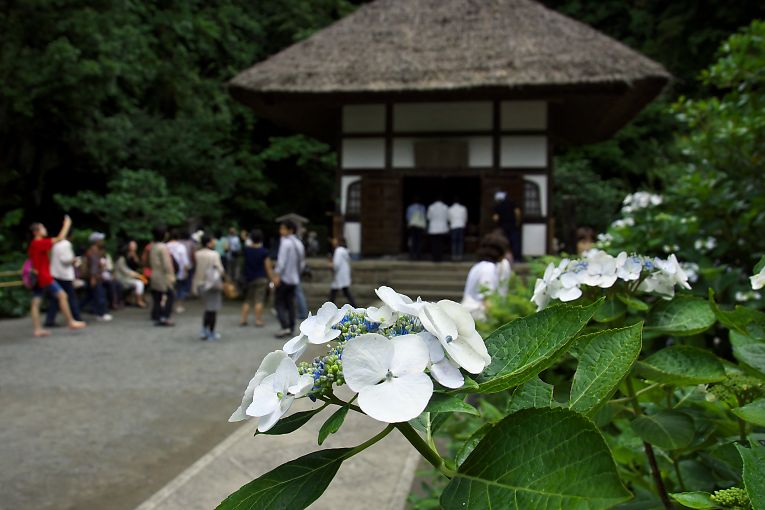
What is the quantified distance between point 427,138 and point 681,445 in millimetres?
10711

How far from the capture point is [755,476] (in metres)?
0.61

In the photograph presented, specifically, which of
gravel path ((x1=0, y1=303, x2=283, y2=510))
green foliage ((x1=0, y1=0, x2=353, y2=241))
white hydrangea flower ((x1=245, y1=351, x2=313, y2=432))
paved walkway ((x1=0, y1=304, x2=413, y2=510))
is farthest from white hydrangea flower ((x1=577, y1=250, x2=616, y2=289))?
green foliage ((x1=0, y1=0, x2=353, y2=241))

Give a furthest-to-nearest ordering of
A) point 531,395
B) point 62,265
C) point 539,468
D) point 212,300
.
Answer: point 62,265 → point 212,300 → point 531,395 → point 539,468

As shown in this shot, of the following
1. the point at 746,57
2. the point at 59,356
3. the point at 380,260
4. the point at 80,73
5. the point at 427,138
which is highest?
the point at 80,73

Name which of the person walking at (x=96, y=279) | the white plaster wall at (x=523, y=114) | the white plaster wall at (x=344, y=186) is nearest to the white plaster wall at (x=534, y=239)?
the white plaster wall at (x=523, y=114)

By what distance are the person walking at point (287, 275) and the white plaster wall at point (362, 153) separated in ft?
13.9

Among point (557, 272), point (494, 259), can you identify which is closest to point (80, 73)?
point (494, 259)

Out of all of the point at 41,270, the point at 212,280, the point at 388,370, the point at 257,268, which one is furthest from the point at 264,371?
the point at 41,270

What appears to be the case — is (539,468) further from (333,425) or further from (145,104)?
(145,104)

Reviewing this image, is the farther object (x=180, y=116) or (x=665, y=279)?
(x=180, y=116)

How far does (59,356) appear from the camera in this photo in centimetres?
646

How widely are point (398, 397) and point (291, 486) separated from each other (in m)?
0.16

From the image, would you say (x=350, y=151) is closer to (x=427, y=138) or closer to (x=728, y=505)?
(x=427, y=138)

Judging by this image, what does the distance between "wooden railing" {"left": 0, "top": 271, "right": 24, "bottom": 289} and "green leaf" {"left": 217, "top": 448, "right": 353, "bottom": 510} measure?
10.8 meters
